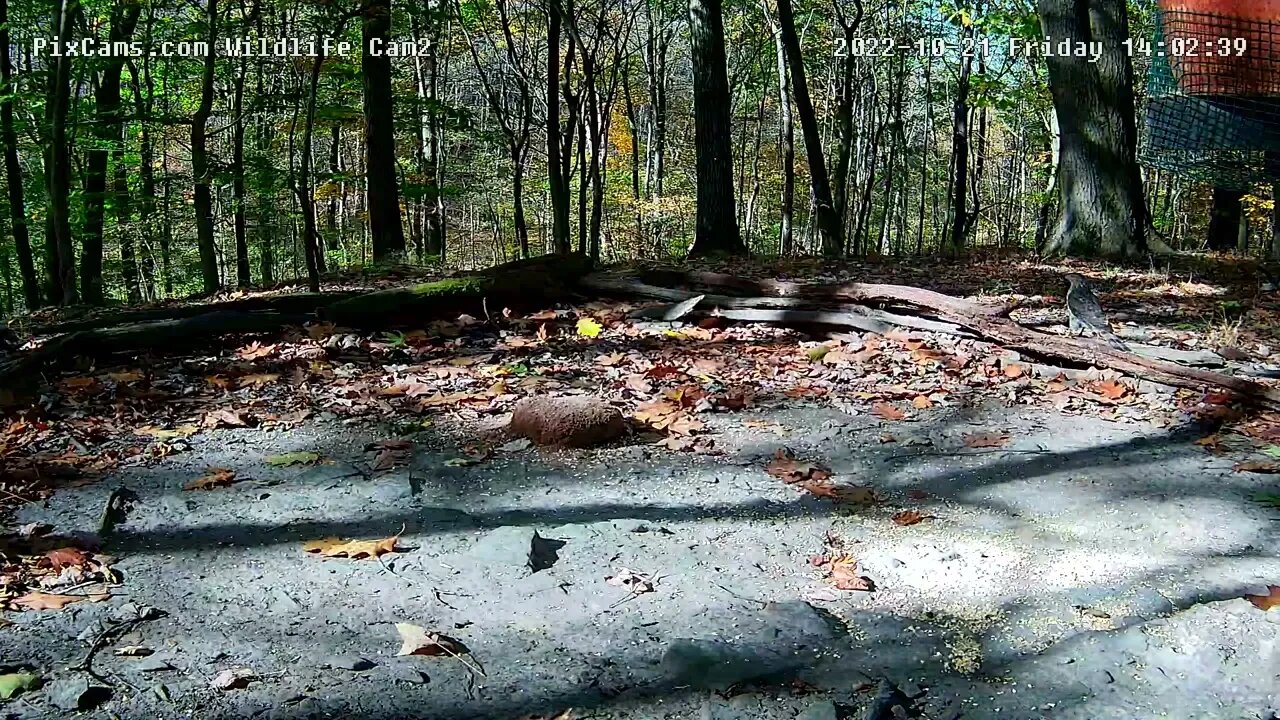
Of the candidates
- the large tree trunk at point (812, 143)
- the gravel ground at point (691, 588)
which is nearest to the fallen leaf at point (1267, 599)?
the gravel ground at point (691, 588)

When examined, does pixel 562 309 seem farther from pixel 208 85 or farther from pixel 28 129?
pixel 28 129

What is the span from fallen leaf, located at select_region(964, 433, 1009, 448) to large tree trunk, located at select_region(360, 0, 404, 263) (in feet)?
25.5

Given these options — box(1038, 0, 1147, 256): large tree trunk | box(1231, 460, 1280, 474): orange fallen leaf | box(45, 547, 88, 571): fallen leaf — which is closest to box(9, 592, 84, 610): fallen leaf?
box(45, 547, 88, 571): fallen leaf

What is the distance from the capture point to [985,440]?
11.6 feet

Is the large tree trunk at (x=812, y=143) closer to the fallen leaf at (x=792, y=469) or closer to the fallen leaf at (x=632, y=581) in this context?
the fallen leaf at (x=792, y=469)

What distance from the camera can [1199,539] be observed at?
2.64 metres

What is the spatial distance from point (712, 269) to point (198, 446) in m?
5.11

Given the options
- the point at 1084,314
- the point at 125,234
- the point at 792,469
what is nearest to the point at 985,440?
the point at 792,469

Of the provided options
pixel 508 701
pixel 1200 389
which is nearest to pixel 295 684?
pixel 508 701

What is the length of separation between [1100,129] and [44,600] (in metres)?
8.56

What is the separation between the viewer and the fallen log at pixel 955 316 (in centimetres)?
390

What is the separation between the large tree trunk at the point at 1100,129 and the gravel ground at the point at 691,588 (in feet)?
16.7

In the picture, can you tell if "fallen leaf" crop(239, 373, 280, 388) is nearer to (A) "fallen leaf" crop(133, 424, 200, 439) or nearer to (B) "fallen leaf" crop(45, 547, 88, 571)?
(A) "fallen leaf" crop(133, 424, 200, 439)

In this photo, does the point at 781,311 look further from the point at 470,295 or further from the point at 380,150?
the point at 380,150
